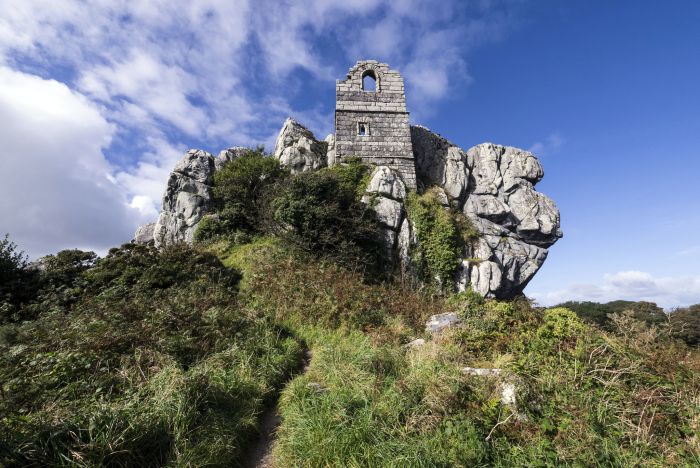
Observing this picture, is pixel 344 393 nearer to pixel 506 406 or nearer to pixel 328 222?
pixel 506 406

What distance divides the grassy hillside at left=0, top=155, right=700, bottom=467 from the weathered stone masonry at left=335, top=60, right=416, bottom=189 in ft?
41.0

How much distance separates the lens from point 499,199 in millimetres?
22016

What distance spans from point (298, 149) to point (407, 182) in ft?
24.7

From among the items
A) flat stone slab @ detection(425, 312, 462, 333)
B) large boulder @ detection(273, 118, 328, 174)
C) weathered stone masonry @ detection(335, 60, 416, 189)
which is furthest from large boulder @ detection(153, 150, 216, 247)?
flat stone slab @ detection(425, 312, 462, 333)

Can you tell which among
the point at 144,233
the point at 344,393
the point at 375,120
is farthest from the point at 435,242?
the point at 144,233

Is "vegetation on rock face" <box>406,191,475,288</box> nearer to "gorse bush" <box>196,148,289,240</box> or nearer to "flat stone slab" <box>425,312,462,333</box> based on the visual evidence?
"flat stone slab" <box>425,312,462,333</box>

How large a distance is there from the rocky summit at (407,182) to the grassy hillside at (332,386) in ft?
27.9

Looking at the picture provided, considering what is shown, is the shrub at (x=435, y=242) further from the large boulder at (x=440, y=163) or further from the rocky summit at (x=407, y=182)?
the large boulder at (x=440, y=163)

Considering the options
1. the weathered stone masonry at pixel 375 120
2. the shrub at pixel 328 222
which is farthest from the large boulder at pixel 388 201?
the weathered stone masonry at pixel 375 120

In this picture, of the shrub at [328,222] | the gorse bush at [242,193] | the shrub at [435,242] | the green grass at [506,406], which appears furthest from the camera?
the gorse bush at [242,193]

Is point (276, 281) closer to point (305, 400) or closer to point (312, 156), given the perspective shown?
point (305, 400)

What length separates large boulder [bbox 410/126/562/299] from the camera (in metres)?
19.3

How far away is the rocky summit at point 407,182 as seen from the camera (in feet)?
55.9

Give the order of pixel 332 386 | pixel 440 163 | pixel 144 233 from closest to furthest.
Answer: pixel 332 386 → pixel 144 233 → pixel 440 163
